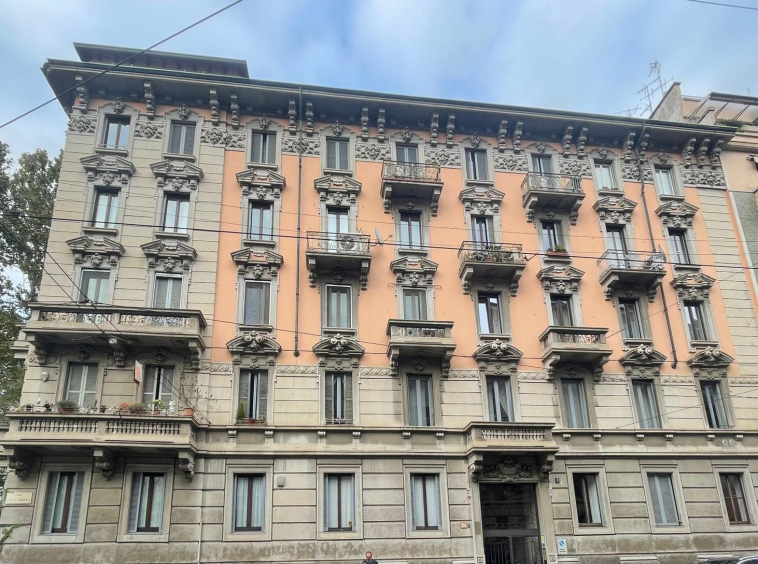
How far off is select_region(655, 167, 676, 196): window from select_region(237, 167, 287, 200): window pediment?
59.4ft

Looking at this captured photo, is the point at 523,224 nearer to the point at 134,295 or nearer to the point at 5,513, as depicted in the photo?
the point at 134,295

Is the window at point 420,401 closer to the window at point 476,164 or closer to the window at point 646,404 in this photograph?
the window at point 646,404

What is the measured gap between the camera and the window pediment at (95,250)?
2372 cm

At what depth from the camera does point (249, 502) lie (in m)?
21.7

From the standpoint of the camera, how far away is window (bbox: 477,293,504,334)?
1010 inches

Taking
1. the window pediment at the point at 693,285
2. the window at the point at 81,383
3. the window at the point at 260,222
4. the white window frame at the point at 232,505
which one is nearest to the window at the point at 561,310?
the window pediment at the point at 693,285

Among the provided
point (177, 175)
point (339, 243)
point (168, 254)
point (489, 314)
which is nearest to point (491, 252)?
point (489, 314)

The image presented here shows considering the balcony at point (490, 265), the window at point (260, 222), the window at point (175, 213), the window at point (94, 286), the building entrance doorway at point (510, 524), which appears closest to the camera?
the building entrance doorway at point (510, 524)

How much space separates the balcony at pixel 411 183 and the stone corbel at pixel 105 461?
1439 centimetres

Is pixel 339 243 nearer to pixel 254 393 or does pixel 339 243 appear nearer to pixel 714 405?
pixel 254 393

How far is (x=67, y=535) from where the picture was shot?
20.0 meters

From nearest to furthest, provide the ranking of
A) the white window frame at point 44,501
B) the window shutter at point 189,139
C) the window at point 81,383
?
the white window frame at point 44,501 → the window at point 81,383 → the window shutter at point 189,139

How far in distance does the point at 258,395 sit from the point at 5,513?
29.2ft

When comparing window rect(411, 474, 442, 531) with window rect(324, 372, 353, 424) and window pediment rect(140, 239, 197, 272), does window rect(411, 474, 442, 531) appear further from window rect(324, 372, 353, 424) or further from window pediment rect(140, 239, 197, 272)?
window pediment rect(140, 239, 197, 272)
